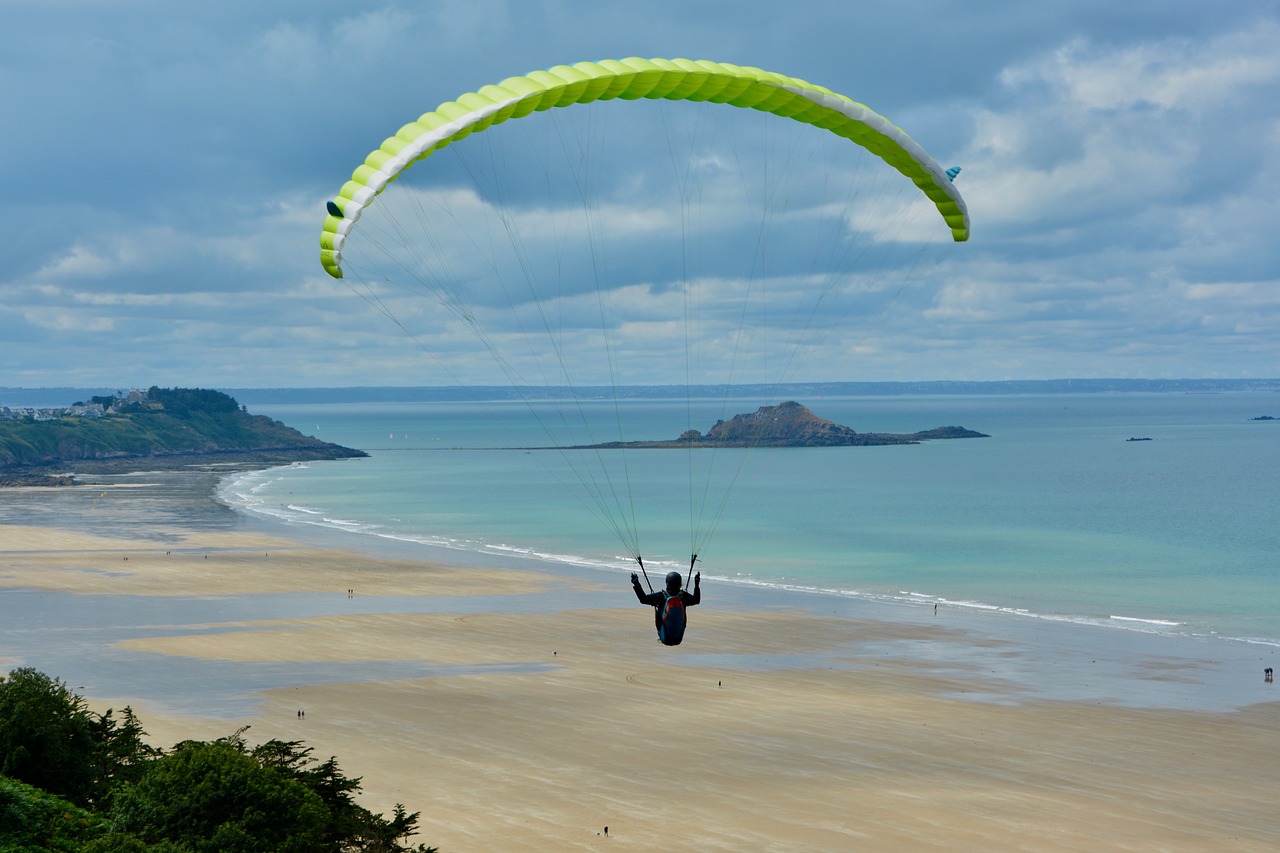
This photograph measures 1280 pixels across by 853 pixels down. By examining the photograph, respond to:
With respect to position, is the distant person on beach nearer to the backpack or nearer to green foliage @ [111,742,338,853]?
the backpack

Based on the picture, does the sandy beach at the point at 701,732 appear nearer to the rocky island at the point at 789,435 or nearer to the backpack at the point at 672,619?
the backpack at the point at 672,619

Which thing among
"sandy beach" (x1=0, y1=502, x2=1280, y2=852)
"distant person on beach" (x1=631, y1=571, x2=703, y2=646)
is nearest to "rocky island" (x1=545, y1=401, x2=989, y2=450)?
"sandy beach" (x1=0, y1=502, x2=1280, y2=852)

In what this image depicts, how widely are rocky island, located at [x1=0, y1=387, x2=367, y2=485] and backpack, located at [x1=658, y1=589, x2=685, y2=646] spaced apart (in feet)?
282

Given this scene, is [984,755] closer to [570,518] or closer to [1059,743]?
[1059,743]

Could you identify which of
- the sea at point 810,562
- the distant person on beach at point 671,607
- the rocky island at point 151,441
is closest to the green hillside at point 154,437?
the rocky island at point 151,441

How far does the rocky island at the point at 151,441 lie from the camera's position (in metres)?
108

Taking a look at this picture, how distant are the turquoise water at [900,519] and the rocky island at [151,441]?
12.4m

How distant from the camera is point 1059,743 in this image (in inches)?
834

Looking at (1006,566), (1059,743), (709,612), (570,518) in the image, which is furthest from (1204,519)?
(1059,743)

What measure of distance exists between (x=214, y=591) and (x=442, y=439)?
495ft

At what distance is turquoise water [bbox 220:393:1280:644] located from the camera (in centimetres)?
4116

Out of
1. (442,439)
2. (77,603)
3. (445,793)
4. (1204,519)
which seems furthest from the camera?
(442,439)

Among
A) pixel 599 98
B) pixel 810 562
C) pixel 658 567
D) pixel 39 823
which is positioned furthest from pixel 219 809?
pixel 810 562

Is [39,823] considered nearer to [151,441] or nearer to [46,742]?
[46,742]
